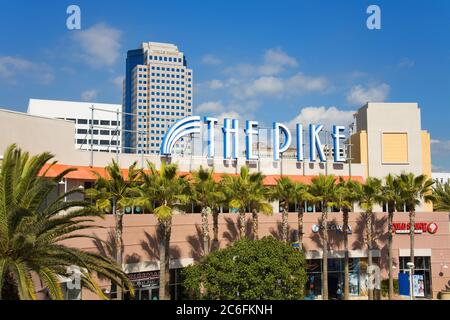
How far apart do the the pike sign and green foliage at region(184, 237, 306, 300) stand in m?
14.5

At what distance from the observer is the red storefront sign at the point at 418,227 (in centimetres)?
4681

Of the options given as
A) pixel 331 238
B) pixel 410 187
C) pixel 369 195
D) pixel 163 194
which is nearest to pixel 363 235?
pixel 331 238

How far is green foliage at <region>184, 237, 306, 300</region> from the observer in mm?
28859

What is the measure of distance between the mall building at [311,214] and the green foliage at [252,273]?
222 inches

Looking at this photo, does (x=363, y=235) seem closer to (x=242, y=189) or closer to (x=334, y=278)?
(x=334, y=278)

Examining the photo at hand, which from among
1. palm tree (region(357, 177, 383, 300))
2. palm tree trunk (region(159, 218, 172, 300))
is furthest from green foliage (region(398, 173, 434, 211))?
palm tree trunk (region(159, 218, 172, 300))

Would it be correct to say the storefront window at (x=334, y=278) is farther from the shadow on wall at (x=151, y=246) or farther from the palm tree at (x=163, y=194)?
the palm tree at (x=163, y=194)

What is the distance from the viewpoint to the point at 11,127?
32.4m

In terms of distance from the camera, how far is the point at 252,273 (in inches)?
1138

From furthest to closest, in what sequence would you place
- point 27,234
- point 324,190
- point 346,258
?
1. point 346,258
2. point 324,190
3. point 27,234

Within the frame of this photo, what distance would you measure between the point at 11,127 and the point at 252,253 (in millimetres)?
18218

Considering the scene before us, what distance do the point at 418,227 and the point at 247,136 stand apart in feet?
62.8

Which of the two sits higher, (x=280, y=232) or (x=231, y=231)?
(x=231, y=231)
